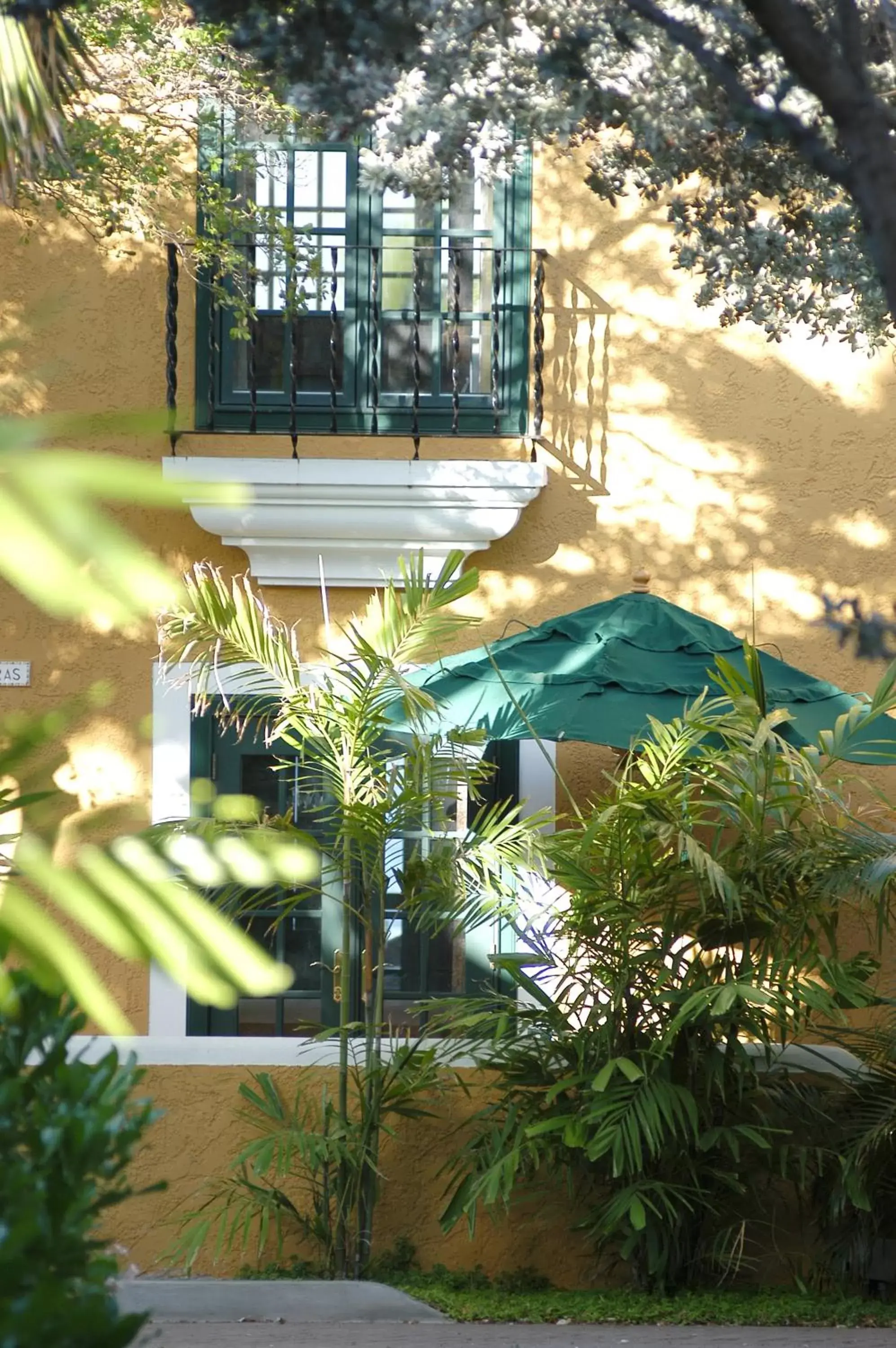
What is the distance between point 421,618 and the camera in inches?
243

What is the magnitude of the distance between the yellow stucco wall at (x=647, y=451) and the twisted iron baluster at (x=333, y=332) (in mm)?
151

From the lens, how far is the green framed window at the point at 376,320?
7348mm

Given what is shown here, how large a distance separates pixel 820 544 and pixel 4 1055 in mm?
6854

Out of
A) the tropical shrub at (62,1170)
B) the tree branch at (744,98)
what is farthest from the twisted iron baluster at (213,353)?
the tropical shrub at (62,1170)

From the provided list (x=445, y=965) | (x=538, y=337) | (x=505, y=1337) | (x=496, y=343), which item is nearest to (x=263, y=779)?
(x=445, y=965)

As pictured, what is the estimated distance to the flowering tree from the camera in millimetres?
3439

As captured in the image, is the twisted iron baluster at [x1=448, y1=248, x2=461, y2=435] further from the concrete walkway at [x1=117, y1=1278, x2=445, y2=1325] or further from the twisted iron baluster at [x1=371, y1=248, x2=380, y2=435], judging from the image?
the concrete walkway at [x1=117, y1=1278, x2=445, y2=1325]

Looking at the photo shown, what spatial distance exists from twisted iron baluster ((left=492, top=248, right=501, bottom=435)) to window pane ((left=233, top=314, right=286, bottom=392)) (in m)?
0.99

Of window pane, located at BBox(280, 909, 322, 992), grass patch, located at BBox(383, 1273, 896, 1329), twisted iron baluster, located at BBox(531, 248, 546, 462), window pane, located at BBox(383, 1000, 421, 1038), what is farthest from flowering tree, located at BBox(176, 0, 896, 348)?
grass patch, located at BBox(383, 1273, 896, 1329)

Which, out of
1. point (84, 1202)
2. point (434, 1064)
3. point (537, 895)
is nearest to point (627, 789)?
point (537, 895)

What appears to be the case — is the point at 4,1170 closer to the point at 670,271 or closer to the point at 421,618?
the point at 421,618

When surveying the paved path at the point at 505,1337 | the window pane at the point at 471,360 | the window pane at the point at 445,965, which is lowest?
the paved path at the point at 505,1337

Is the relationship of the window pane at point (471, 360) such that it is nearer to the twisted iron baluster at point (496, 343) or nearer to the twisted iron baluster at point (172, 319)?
the twisted iron baluster at point (496, 343)

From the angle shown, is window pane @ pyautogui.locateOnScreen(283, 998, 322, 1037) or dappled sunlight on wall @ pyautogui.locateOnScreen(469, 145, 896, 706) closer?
window pane @ pyautogui.locateOnScreen(283, 998, 322, 1037)
